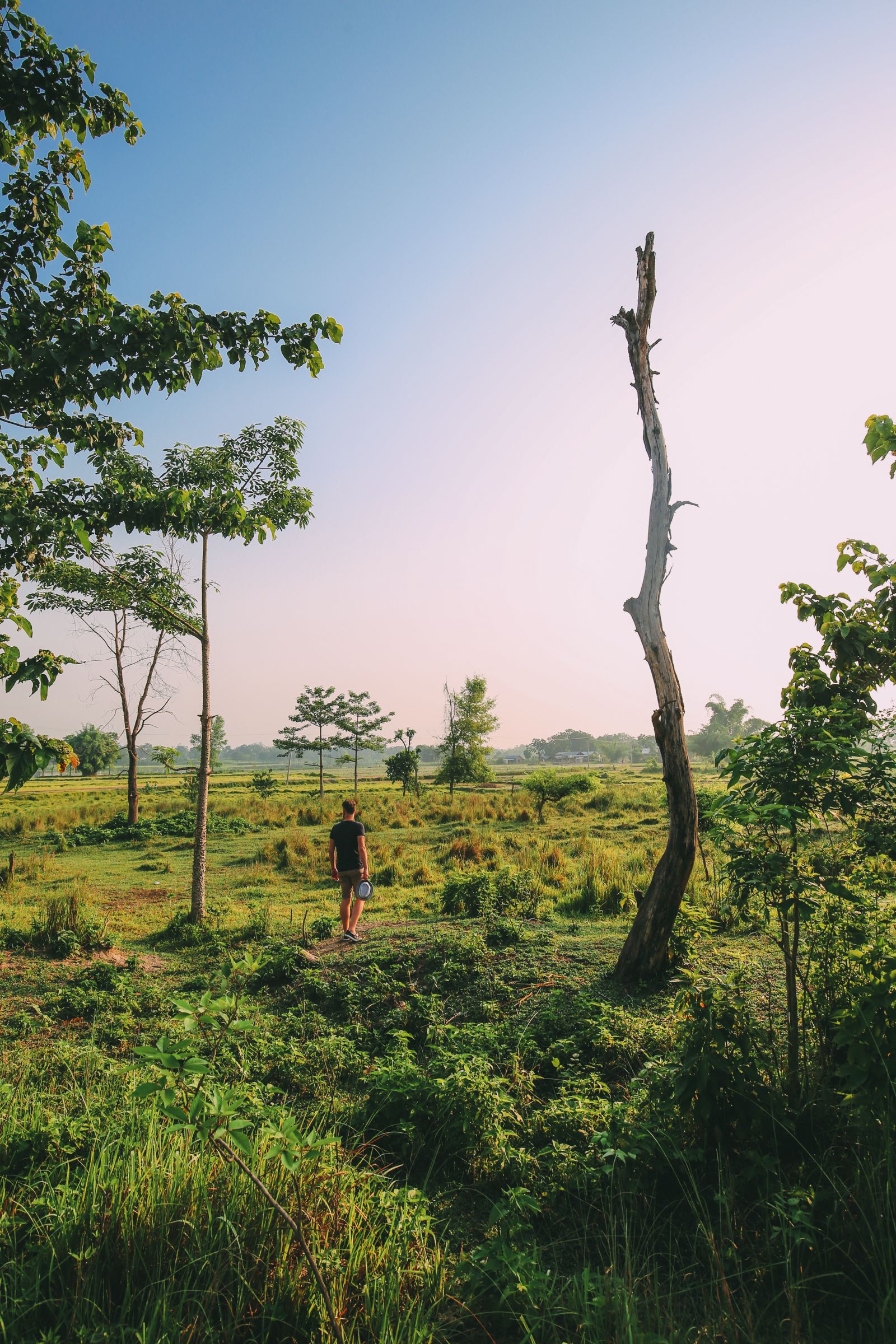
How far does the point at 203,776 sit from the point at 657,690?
7.04 metres

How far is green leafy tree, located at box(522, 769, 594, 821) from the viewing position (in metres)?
24.4

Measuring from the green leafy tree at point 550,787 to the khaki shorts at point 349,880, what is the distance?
50.7ft

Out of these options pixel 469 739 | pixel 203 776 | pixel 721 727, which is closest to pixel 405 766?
pixel 469 739

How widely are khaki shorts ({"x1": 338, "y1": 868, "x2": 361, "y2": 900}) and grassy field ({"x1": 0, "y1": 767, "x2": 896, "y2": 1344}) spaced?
48.8 inches

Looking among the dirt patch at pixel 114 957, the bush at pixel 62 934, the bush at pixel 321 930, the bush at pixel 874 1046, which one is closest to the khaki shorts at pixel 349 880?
the bush at pixel 321 930

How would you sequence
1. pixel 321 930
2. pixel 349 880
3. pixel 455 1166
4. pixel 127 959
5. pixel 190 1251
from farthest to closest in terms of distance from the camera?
pixel 349 880, pixel 321 930, pixel 127 959, pixel 455 1166, pixel 190 1251

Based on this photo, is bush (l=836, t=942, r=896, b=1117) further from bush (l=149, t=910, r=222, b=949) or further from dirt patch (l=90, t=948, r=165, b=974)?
bush (l=149, t=910, r=222, b=949)

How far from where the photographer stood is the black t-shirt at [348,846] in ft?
29.2

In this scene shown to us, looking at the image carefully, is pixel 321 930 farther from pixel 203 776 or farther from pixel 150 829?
pixel 150 829

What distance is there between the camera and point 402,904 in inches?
432

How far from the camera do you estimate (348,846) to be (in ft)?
29.5

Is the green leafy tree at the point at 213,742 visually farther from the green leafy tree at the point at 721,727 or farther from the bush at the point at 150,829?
the green leafy tree at the point at 721,727

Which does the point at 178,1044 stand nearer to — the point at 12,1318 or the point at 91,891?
the point at 12,1318

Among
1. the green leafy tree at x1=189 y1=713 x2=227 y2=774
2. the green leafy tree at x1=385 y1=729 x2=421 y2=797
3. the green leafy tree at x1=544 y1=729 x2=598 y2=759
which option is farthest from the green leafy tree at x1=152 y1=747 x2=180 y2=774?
the green leafy tree at x1=544 y1=729 x2=598 y2=759
